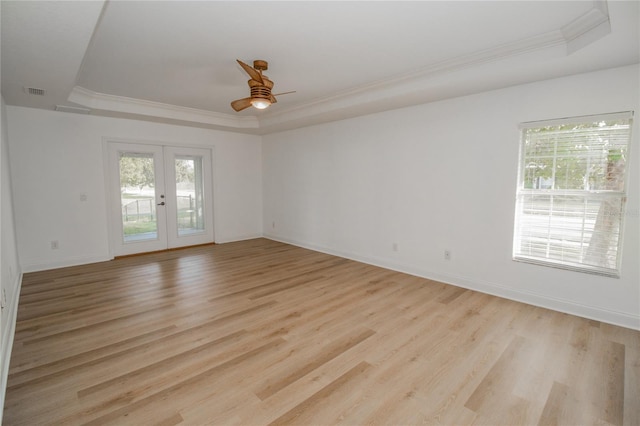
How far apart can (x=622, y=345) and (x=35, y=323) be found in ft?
17.3

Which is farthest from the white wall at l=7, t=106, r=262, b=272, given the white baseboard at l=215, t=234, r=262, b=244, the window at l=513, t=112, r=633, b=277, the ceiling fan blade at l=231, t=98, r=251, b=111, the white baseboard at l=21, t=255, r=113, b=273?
the window at l=513, t=112, r=633, b=277

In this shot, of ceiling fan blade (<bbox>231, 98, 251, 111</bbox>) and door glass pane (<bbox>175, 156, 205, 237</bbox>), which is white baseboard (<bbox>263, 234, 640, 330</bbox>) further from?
door glass pane (<bbox>175, 156, 205, 237</bbox>)

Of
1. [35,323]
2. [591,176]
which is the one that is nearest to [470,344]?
[591,176]

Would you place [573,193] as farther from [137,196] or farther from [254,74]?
[137,196]

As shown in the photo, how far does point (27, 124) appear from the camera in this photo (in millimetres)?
4383

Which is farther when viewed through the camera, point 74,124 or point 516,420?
point 74,124

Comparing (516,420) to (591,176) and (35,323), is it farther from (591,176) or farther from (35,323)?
(35,323)

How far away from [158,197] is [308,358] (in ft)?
15.4

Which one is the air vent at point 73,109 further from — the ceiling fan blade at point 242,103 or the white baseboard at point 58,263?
the ceiling fan blade at point 242,103

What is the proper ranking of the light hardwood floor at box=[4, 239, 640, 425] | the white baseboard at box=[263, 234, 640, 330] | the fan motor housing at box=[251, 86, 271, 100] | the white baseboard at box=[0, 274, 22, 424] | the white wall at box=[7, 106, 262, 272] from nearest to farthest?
1. the light hardwood floor at box=[4, 239, 640, 425]
2. the white baseboard at box=[0, 274, 22, 424]
3. the white baseboard at box=[263, 234, 640, 330]
4. the fan motor housing at box=[251, 86, 271, 100]
5. the white wall at box=[7, 106, 262, 272]

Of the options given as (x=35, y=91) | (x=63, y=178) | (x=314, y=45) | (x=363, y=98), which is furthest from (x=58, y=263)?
(x=363, y=98)

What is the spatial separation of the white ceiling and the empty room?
0.03 metres

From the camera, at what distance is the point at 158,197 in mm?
5734

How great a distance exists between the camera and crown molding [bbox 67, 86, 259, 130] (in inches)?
169
